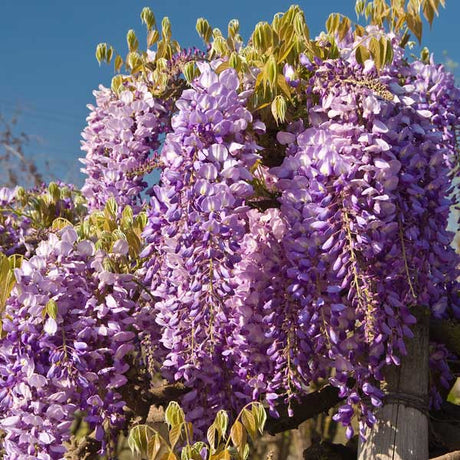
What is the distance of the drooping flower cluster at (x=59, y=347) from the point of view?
297 centimetres

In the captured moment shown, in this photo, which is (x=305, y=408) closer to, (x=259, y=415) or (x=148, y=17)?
(x=259, y=415)

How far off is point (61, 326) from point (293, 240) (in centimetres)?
101

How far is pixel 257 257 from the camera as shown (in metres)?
3.15

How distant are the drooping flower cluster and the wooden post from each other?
114 cm

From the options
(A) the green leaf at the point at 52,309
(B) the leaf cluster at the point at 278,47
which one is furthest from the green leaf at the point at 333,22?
(A) the green leaf at the point at 52,309

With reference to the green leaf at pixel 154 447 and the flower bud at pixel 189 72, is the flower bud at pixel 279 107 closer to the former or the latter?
the flower bud at pixel 189 72

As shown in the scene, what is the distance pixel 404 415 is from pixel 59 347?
5.08 feet

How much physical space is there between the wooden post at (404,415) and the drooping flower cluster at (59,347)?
1.14 m

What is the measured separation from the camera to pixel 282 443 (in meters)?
6.21

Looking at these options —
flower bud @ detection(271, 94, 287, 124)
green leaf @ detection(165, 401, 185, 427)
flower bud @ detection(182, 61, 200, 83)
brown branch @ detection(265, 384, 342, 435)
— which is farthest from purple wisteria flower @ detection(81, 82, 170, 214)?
green leaf @ detection(165, 401, 185, 427)

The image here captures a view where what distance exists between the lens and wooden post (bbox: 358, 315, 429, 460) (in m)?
3.26

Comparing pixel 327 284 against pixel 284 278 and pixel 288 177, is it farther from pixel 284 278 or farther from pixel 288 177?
pixel 288 177

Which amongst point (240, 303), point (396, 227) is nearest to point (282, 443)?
point (240, 303)

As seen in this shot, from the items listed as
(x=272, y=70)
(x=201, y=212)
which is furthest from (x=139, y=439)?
(x=272, y=70)
